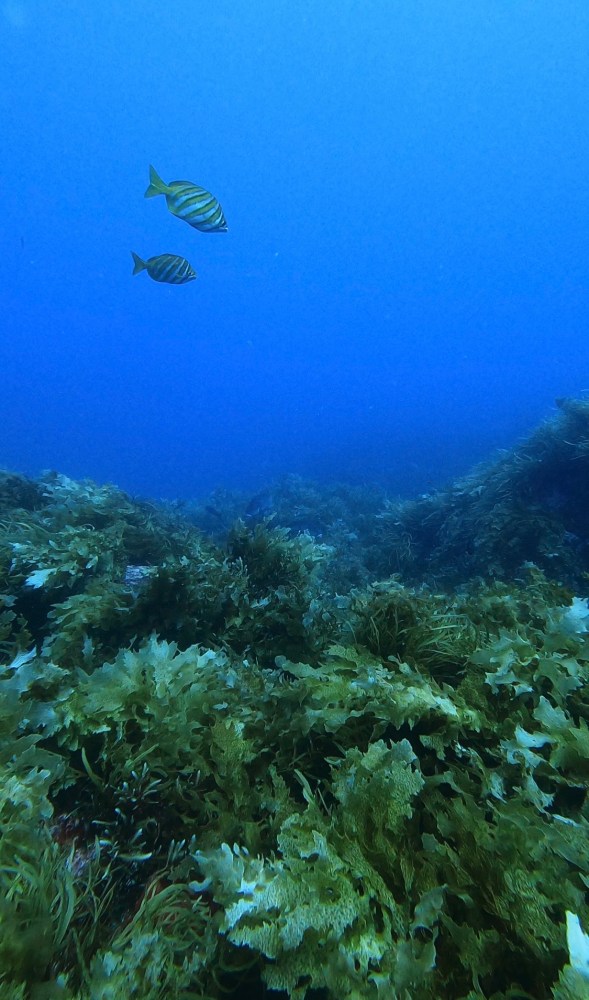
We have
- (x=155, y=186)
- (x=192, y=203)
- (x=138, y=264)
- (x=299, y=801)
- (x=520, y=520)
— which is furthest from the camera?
(x=138, y=264)

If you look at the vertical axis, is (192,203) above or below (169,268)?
above

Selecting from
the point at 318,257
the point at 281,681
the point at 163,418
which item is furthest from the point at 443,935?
the point at 318,257

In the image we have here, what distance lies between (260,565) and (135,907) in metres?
2.91

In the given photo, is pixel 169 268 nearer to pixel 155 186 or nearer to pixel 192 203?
pixel 192 203

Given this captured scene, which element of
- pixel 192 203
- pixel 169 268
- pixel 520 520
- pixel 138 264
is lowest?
pixel 520 520

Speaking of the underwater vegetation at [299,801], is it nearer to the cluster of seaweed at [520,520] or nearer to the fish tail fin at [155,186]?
the cluster of seaweed at [520,520]

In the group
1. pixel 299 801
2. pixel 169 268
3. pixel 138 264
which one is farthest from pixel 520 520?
pixel 138 264

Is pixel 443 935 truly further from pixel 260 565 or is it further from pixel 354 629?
pixel 260 565

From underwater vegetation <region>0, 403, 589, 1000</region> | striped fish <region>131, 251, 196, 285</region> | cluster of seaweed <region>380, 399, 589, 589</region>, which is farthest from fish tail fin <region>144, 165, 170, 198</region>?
cluster of seaweed <region>380, 399, 589, 589</region>

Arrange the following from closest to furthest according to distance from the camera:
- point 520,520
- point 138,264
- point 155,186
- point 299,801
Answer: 1. point 299,801
2. point 155,186
3. point 520,520
4. point 138,264

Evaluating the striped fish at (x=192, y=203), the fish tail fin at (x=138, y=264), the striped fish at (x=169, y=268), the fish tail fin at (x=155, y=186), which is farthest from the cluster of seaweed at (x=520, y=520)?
the fish tail fin at (x=155, y=186)

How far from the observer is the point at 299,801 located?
1.88m

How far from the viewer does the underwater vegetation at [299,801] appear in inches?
45.9

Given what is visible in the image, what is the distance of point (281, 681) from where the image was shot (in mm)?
2418
